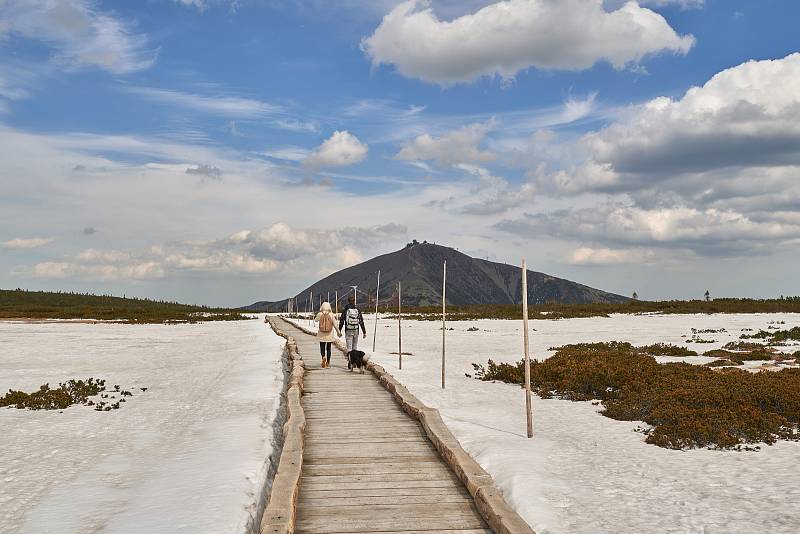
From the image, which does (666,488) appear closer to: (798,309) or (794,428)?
(794,428)

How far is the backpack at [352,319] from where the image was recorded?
17.6 m

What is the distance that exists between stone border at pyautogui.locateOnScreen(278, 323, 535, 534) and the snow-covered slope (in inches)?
96.2

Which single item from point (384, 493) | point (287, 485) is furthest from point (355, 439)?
point (287, 485)

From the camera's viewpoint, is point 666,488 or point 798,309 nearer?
point 666,488

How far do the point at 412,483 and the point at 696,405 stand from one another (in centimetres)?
794

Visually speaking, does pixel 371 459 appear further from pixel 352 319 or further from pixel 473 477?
pixel 352 319

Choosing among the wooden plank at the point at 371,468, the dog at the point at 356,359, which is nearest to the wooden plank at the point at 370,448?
the wooden plank at the point at 371,468

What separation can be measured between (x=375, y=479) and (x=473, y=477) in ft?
4.26

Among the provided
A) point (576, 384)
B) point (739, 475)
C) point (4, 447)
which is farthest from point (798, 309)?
point (4, 447)

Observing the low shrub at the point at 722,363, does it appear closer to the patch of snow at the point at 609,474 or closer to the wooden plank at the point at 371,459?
the patch of snow at the point at 609,474

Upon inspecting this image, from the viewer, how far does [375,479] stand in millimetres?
7621

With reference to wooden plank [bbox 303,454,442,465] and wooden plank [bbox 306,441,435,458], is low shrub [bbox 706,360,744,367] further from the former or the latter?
wooden plank [bbox 303,454,442,465]

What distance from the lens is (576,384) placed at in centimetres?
1638

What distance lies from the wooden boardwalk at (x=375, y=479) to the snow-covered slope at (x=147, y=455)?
2.64 ft
